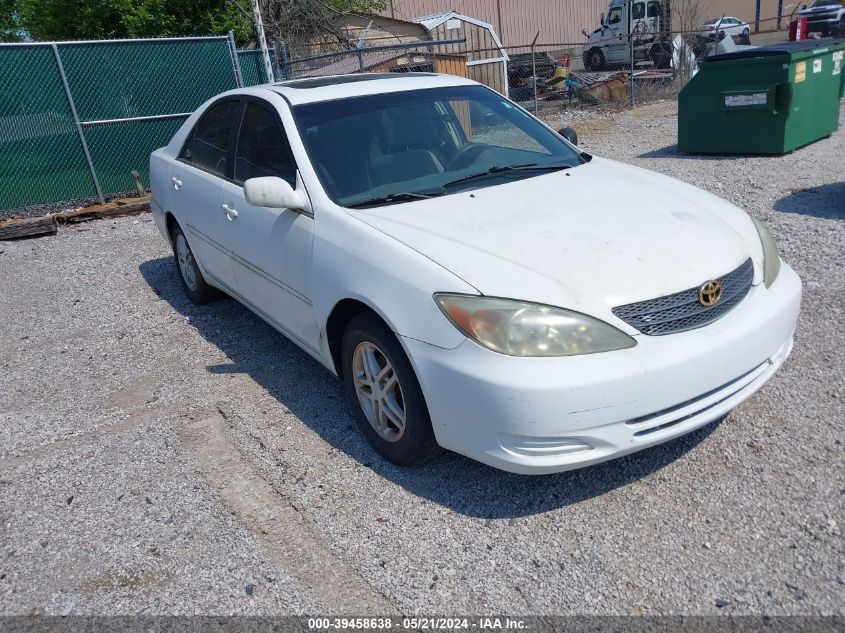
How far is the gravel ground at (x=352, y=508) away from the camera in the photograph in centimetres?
255

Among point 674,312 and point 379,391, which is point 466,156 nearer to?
point 379,391

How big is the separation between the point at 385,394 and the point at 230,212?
1.78 metres

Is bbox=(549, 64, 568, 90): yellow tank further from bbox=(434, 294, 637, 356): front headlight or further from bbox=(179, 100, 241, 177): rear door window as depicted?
bbox=(434, 294, 637, 356): front headlight

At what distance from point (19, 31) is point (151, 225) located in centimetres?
2282

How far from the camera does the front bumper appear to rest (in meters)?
2.57

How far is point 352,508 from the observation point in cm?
305

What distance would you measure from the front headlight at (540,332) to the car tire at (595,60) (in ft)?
84.0

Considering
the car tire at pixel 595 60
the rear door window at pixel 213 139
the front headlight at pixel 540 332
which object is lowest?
the car tire at pixel 595 60

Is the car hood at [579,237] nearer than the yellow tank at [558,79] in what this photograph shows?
Yes

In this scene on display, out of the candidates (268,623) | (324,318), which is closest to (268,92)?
(324,318)

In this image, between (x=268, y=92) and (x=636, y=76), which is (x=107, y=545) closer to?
(x=268, y=92)

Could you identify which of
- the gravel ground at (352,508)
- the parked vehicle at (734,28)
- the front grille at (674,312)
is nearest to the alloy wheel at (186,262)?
the gravel ground at (352,508)

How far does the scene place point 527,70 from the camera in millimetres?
22312

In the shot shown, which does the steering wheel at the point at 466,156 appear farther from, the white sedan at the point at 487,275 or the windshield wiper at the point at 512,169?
the windshield wiper at the point at 512,169
